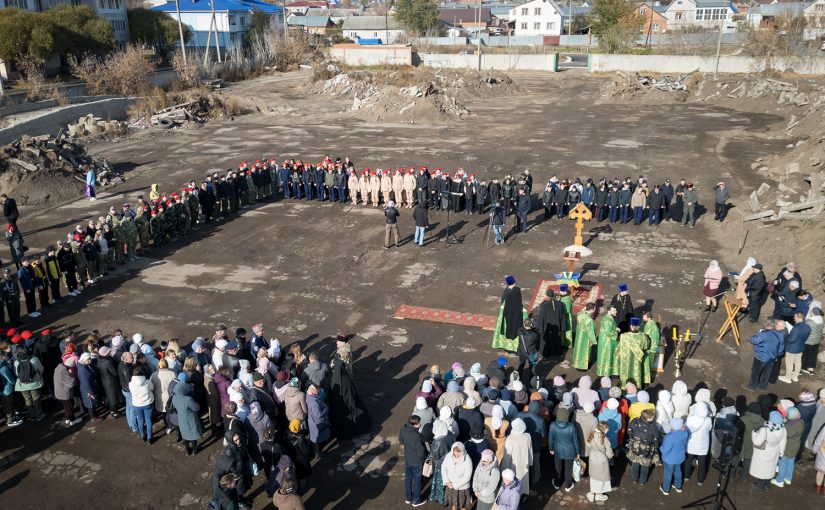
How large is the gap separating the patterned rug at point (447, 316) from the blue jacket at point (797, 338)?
236 inches

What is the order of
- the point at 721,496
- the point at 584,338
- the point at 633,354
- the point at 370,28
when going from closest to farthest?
the point at 721,496
the point at 633,354
the point at 584,338
the point at 370,28

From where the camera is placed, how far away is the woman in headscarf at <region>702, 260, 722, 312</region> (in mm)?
15320

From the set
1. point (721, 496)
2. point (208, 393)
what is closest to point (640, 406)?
point (721, 496)

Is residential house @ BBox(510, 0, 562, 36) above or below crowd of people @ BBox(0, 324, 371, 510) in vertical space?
above

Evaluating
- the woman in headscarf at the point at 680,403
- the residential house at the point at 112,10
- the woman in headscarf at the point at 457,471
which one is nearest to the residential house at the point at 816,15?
the residential house at the point at 112,10

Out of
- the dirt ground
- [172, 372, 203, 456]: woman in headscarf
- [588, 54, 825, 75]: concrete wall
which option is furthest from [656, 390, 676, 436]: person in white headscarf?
[588, 54, 825, 75]: concrete wall

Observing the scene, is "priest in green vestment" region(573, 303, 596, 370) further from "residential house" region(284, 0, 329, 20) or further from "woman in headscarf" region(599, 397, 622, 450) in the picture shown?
"residential house" region(284, 0, 329, 20)

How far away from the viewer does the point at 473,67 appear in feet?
235

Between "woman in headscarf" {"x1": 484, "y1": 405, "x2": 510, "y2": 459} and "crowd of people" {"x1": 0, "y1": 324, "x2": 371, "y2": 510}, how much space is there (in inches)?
104

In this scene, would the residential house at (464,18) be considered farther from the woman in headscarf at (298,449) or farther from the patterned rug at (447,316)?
the woman in headscarf at (298,449)

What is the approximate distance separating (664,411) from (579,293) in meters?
7.24

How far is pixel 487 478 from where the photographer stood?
849 cm

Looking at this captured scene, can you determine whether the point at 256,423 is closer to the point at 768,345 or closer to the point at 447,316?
the point at 447,316

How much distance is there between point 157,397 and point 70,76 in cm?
5325
